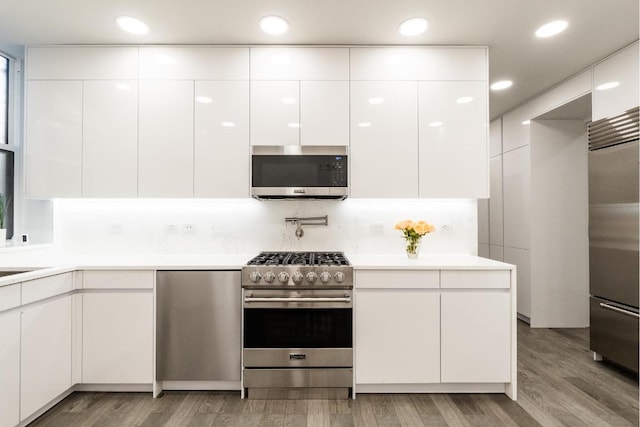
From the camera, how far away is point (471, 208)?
306cm

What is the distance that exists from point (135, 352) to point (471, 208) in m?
2.87

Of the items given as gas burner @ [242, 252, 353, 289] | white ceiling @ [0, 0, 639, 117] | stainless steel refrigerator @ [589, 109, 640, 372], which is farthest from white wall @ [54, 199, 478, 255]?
white ceiling @ [0, 0, 639, 117]

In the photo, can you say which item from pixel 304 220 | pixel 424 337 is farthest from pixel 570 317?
pixel 304 220

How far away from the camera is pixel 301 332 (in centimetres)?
242

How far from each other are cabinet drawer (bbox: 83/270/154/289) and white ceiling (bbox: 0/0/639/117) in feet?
5.88

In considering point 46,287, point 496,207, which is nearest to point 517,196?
point 496,207

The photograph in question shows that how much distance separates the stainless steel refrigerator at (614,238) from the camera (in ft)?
8.63

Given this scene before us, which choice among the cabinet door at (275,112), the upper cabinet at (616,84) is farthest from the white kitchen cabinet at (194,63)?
the upper cabinet at (616,84)

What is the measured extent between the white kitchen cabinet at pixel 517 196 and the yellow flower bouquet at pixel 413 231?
1932mm

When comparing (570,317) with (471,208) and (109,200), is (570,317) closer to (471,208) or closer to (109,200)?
(471,208)

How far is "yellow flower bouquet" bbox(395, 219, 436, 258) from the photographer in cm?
279

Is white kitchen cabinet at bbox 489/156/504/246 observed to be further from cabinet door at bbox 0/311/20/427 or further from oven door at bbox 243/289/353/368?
cabinet door at bbox 0/311/20/427

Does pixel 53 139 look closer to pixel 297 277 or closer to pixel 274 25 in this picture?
pixel 274 25

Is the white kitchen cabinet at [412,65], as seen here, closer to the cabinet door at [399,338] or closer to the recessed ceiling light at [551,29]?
the recessed ceiling light at [551,29]
